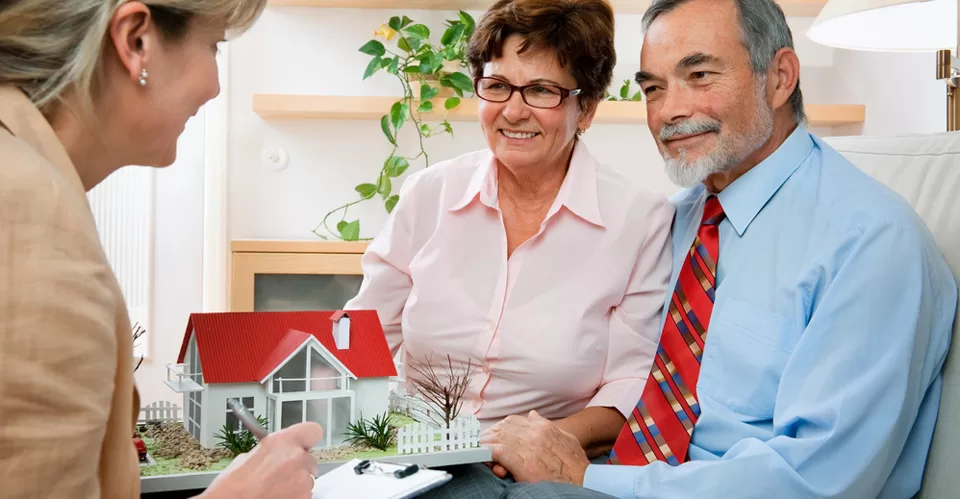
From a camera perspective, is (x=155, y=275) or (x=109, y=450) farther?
(x=155, y=275)

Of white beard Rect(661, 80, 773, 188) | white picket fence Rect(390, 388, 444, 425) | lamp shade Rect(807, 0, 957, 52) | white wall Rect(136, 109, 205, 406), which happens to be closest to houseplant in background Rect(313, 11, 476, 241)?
white wall Rect(136, 109, 205, 406)

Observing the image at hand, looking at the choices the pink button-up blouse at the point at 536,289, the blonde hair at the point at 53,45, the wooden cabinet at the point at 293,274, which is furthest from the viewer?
the wooden cabinet at the point at 293,274

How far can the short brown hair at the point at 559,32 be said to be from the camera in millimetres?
1740

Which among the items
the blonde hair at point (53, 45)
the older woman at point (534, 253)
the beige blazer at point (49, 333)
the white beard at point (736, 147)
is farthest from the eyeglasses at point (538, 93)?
the beige blazer at point (49, 333)

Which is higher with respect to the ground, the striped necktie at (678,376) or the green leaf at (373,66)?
the green leaf at (373,66)

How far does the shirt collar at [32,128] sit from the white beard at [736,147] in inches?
42.5

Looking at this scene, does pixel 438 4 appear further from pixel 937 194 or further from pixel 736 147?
pixel 937 194

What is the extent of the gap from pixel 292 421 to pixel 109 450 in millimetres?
478

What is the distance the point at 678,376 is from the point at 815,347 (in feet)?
0.92

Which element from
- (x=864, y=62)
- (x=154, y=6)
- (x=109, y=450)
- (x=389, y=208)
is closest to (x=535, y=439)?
(x=109, y=450)

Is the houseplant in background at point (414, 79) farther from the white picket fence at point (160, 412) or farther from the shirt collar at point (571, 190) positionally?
the white picket fence at point (160, 412)

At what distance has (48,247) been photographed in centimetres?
72

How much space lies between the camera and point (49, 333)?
0.71m

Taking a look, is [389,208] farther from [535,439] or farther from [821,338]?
[821,338]
